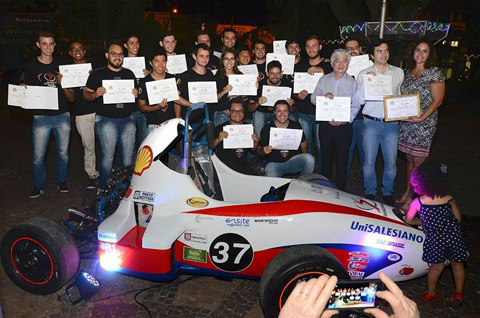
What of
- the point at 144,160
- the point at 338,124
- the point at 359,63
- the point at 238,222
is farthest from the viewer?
the point at 359,63

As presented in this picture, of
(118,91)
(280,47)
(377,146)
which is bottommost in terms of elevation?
(377,146)

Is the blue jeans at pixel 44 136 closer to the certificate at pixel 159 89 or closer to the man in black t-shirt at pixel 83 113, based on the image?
the man in black t-shirt at pixel 83 113

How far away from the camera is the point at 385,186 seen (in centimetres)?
638

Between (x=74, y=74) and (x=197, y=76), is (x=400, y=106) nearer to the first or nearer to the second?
(x=197, y=76)

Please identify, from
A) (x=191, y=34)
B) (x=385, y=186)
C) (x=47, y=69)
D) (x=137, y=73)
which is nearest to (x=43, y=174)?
(x=47, y=69)

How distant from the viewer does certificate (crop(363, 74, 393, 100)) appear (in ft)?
19.7

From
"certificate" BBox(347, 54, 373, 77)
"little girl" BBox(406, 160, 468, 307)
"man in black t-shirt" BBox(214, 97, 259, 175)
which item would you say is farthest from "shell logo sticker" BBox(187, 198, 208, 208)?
"certificate" BBox(347, 54, 373, 77)

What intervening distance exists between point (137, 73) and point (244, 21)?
48.7m

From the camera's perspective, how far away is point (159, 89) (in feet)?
20.8

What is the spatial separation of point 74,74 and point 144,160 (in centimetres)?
305

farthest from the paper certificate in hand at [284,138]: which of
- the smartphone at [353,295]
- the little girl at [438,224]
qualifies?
the smartphone at [353,295]

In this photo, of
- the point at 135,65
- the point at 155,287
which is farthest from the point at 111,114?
the point at 155,287

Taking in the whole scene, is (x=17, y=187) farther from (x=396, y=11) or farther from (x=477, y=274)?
(x=396, y=11)

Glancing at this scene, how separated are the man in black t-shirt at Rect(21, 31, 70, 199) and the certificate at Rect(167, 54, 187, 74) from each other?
5.80ft
